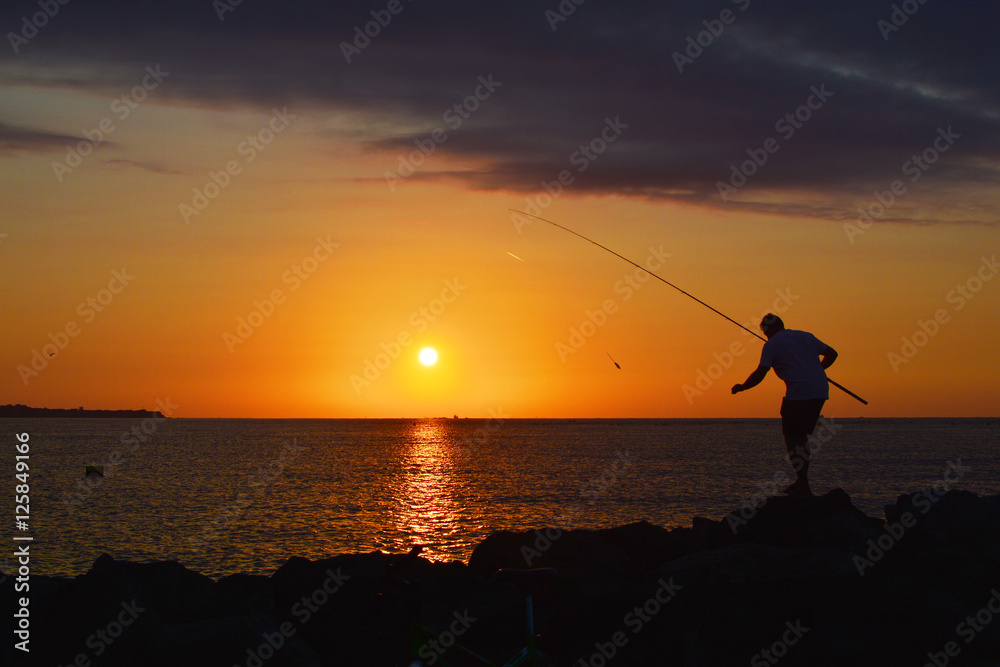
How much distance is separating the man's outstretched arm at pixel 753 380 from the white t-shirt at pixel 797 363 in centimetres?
13

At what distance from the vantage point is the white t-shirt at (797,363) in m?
10.5

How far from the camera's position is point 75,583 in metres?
9.91

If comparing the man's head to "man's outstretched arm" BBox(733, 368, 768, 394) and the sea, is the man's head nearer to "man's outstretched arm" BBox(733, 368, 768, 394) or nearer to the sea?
"man's outstretched arm" BBox(733, 368, 768, 394)

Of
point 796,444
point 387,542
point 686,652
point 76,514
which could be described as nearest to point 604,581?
point 686,652

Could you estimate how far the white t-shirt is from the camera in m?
10.5

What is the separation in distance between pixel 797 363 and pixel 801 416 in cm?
63

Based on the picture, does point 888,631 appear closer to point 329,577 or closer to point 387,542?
point 329,577

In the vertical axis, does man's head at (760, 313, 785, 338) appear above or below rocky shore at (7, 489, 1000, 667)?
above

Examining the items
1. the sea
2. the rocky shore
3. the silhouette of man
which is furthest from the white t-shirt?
the sea

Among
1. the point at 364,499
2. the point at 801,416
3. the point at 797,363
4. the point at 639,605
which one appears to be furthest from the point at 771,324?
the point at 364,499

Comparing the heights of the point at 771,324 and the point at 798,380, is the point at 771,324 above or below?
above

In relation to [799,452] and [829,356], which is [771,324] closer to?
[829,356]

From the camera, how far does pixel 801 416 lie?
34.4ft

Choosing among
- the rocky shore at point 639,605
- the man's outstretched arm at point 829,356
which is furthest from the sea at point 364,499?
the man's outstretched arm at point 829,356
